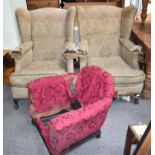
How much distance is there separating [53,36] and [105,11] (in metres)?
0.75

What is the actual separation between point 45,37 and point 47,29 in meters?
0.11

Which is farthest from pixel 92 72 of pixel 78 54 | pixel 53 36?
pixel 53 36

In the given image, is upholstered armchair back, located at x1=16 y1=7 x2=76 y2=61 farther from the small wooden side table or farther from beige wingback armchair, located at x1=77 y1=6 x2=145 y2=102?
the small wooden side table

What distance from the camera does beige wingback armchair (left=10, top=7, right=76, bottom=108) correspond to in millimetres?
2543

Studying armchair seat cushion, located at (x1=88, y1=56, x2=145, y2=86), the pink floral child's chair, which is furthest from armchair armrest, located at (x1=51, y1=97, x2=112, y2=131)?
armchair seat cushion, located at (x1=88, y1=56, x2=145, y2=86)

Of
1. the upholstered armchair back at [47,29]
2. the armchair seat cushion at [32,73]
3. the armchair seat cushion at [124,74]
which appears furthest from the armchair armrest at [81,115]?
the upholstered armchair back at [47,29]

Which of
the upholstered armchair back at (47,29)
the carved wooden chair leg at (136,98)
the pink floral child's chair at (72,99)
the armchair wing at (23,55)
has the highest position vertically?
the upholstered armchair back at (47,29)

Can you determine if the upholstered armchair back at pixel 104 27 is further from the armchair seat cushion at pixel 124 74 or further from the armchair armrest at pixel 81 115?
the armchair armrest at pixel 81 115

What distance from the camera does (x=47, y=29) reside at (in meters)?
2.71

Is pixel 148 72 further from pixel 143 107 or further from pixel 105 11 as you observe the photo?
pixel 105 11

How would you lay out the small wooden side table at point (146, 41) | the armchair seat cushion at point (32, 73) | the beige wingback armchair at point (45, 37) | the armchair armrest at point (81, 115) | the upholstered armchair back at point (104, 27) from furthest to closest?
the upholstered armchair back at point (104, 27), the beige wingback armchair at point (45, 37), the small wooden side table at point (146, 41), the armchair seat cushion at point (32, 73), the armchair armrest at point (81, 115)

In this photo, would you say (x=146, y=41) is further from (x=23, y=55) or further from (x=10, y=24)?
(x=10, y=24)

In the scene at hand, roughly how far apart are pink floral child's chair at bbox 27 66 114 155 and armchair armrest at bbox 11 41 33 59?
612 mm

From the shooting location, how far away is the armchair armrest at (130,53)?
7.78 ft
